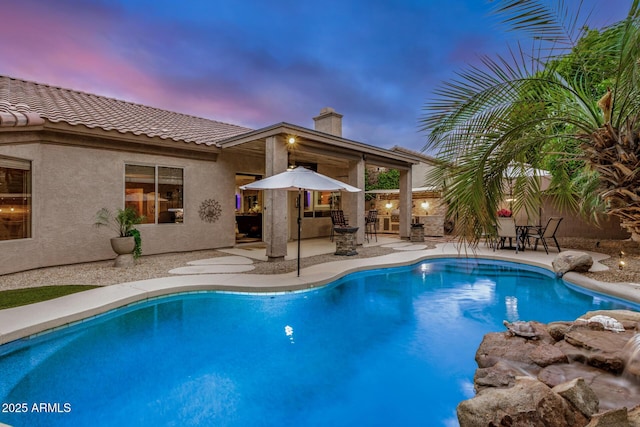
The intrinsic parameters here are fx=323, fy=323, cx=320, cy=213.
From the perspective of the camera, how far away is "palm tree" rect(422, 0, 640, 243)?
2.79 m

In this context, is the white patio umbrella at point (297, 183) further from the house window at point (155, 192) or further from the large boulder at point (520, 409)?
the large boulder at point (520, 409)

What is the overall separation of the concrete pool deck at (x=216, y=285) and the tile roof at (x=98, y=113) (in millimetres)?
3096

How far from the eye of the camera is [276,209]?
8.54 metres

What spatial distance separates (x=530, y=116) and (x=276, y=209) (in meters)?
6.23

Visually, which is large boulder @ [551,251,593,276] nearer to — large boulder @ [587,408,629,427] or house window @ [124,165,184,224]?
large boulder @ [587,408,629,427]

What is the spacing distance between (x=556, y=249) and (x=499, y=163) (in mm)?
10060

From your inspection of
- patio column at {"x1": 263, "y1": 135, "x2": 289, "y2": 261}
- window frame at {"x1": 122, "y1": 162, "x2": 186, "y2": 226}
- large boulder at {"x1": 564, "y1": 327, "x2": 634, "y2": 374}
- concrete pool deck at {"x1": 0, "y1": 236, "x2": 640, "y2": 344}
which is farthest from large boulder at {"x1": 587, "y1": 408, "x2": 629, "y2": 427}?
window frame at {"x1": 122, "y1": 162, "x2": 186, "y2": 226}

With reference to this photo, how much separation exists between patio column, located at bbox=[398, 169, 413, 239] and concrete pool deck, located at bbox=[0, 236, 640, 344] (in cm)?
378

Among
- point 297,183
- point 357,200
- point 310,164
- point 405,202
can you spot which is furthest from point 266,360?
point 405,202

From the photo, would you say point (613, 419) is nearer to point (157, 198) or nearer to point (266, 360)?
point (266, 360)

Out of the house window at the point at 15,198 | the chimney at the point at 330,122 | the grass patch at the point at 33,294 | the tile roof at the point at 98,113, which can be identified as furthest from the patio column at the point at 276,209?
the chimney at the point at 330,122

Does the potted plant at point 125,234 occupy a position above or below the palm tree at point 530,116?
below

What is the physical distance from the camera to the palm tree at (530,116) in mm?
2789

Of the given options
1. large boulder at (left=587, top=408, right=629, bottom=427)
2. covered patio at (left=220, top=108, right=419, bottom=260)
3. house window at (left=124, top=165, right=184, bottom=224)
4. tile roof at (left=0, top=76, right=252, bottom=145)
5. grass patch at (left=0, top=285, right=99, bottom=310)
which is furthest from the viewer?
house window at (left=124, top=165, right=184, bottom=224)
